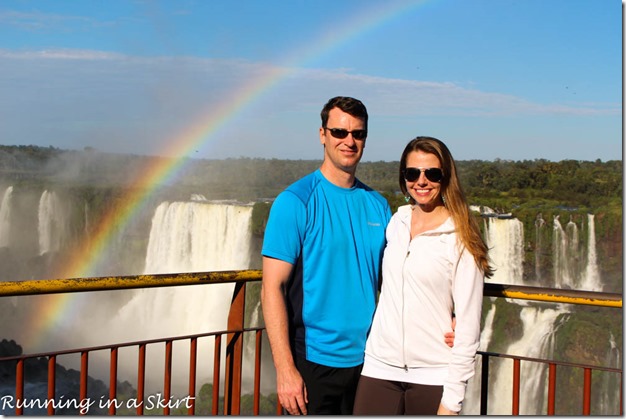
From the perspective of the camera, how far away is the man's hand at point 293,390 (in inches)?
92.6

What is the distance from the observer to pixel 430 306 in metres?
2.33

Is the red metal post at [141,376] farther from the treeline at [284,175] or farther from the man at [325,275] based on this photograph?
the treeline at [284,175]

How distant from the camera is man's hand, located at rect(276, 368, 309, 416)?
92.6 inches

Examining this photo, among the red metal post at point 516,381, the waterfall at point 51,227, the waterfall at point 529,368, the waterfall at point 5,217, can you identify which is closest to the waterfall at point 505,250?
the waterfall at point 529,368

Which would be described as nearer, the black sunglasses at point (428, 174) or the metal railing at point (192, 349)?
the black sunglasses at point (428, 174)

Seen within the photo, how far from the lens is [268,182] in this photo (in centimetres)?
4978

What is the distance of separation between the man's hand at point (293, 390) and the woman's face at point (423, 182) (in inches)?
29.6

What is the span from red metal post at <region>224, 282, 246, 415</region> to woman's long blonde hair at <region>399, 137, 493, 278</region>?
103cm

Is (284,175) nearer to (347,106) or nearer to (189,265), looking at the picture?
(189,265)

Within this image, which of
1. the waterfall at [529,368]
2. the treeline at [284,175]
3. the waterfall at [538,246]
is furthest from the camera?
the treeline at [284,175]

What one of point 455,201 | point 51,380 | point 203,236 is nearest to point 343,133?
point 455,201

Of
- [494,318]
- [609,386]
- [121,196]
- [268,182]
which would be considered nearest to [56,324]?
[121,196]

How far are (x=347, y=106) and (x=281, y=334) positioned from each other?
0.87 m

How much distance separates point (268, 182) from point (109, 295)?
17882 mm
